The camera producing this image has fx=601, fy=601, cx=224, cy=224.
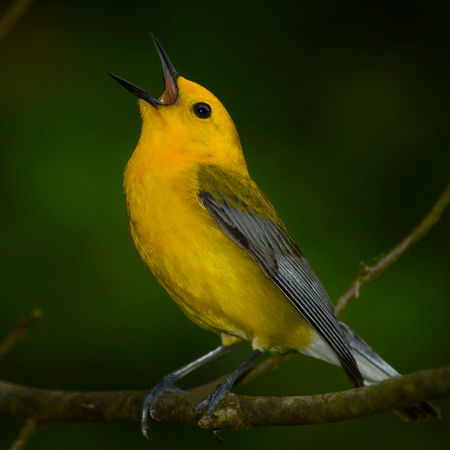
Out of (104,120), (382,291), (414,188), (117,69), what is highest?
(414,188)

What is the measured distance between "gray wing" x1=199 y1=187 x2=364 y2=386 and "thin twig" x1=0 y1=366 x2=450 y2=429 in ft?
2.12

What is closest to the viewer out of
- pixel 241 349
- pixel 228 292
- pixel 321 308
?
pixel 228 292

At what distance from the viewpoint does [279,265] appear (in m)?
3.27

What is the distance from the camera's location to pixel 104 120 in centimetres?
490

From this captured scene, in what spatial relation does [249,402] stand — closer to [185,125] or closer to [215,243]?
[215,243]

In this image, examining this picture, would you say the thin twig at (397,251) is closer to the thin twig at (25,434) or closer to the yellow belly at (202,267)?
the yellow belly at (202,267)

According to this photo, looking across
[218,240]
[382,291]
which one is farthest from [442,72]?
[218,240]

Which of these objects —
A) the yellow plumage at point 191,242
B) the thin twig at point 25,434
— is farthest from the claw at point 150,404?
the thin twig at point 25,434

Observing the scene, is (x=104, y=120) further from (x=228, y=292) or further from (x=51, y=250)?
(x=228, y=292)

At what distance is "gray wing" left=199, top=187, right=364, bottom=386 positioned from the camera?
125 inches

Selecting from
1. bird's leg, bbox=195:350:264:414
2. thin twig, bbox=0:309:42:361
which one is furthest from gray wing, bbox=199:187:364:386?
thin twig, bbox=0:309:42:361

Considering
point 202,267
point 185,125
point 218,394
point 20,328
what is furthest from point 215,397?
point 185,125

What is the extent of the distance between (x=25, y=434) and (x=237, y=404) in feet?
4.69

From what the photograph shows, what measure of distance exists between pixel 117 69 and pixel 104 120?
1.70 ft
